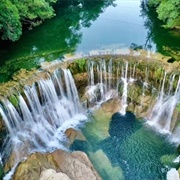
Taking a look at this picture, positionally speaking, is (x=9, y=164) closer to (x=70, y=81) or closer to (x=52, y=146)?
(x=52, y=146)

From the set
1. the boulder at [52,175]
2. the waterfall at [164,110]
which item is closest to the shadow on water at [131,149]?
the waterfall at [164,110]

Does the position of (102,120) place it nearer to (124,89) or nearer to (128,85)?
(124,89)

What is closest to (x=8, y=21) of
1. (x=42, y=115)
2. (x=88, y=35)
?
(x=42, y=115)

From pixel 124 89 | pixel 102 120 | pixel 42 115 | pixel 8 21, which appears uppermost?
pixel 8 21

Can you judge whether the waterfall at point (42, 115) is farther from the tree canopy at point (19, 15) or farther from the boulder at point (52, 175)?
the tree canopy at point (19, 15)

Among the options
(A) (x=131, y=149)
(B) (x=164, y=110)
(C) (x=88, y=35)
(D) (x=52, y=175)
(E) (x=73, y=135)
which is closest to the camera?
(D) (x=52, y=175)

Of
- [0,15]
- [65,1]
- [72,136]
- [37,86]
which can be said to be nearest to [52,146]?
[72,136]

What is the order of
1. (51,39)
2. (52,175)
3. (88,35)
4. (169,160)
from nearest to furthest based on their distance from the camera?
(52,175) < (169,160) < (51,39) < (88,35)
